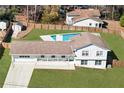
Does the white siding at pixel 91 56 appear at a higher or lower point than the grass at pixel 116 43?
higher

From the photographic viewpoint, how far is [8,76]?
117ft

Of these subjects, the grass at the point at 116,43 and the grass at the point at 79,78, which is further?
the grass at the point at 116,43

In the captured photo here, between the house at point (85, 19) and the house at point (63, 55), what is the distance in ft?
50.0

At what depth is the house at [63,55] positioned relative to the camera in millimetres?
38594

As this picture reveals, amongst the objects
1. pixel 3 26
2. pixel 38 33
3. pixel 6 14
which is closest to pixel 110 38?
pixel 38 33

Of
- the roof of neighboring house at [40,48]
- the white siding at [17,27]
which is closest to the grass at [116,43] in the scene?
the roof of neighboring house at [40,48]

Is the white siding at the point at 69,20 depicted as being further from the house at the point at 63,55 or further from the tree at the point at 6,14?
the house at the point at 63,55

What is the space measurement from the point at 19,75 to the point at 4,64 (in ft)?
11.1

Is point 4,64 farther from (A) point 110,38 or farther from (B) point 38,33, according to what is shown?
(A) point 110,38

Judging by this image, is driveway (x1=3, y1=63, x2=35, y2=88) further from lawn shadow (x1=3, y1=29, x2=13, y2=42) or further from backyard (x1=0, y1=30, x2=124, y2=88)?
lawn shadow (x1=3, y1=29, x2=13, y2=42)

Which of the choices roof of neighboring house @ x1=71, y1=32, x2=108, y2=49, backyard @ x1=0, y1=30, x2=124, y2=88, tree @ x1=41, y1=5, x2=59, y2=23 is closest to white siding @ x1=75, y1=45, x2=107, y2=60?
roof of neighboring house @ x1=71, y1=32, x2=108, y2=49
